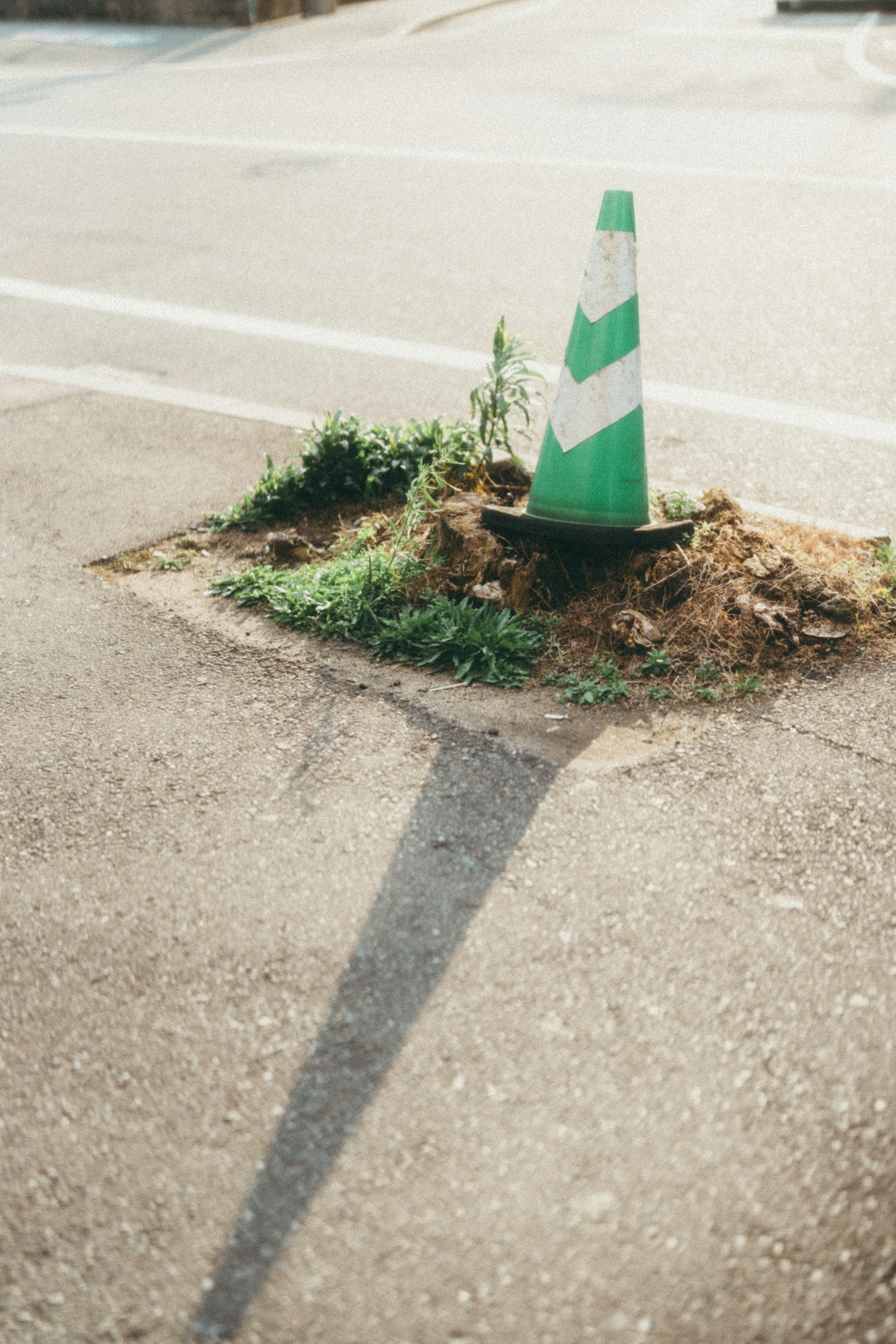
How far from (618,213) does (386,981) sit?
7.81 ft

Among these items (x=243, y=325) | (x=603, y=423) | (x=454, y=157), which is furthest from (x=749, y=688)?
(x=454, y=157)

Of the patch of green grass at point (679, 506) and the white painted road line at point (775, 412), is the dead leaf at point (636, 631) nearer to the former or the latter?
the patch of green grass at point (679, 506)

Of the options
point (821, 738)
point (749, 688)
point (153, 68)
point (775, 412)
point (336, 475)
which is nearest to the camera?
point (821, 738)

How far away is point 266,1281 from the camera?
6.09ft

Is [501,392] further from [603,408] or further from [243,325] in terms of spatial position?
[243,325]

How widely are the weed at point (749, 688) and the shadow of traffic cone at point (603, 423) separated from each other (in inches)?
22.5

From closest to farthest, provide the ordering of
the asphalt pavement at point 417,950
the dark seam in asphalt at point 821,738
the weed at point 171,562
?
the asphalt pavement at point 417,950, the dark seam in asphalt at point 821,738, the weed at point 171,562

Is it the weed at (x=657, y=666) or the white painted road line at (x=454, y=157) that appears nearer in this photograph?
the weed at (x=657, y=666)

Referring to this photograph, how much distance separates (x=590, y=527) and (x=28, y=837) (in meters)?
1.85

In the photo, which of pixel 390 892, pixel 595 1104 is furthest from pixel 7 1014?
pixel 595 1104

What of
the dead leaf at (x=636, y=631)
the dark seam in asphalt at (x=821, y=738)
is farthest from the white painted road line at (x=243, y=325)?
the dark seam in asphalt at (x=821, y=738)

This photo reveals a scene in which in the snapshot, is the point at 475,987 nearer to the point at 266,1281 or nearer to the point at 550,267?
the point at 266,1281

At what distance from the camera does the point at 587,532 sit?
3568mm

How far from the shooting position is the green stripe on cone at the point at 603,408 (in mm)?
3516
